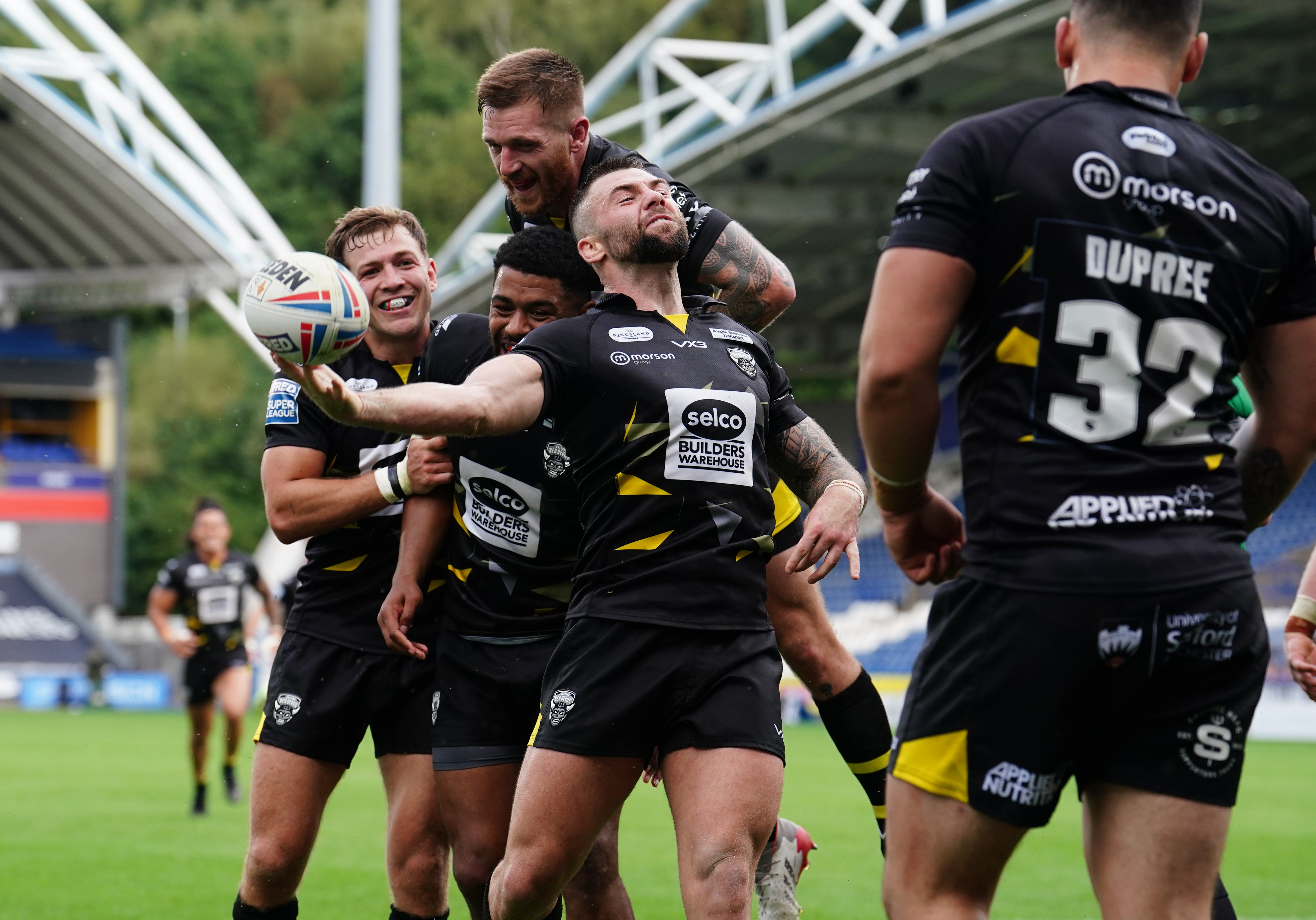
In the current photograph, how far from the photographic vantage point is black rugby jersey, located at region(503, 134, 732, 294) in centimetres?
511

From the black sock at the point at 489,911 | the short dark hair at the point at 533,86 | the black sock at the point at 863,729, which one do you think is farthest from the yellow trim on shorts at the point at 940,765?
the short dark hair at the point at 533,86

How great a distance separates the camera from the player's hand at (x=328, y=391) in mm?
3459

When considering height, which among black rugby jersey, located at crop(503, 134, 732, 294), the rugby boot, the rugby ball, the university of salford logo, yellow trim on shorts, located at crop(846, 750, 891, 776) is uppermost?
the university of salford logo

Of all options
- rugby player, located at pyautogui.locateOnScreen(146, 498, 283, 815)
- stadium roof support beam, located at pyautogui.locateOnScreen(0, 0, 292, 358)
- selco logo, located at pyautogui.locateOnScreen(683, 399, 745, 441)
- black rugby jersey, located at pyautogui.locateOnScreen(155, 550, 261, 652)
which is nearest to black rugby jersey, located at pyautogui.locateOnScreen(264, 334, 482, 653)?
selco logo, located at pyautogui.locateOnScreen(683, 399, 745, 441)

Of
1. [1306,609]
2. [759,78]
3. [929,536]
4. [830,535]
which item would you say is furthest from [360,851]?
[759,78]

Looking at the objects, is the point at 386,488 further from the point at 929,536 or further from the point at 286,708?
the point at 929,536

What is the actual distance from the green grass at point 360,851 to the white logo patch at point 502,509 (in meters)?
3.51

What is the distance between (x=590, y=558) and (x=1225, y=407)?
5.75ft

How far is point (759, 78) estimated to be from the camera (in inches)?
864

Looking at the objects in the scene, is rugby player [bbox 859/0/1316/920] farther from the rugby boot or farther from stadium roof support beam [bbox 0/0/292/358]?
stadium roof support beam [bbox 0/0/292/358]

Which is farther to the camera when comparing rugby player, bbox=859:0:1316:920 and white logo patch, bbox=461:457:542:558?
white logo patch, bbox=461:457:542:558

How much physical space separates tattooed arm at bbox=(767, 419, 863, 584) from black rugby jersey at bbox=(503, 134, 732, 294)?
2.43 feet

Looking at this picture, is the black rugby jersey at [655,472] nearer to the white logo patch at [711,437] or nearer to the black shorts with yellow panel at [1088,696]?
the white logo patch at [711,437]

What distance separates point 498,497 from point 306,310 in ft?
4.90
